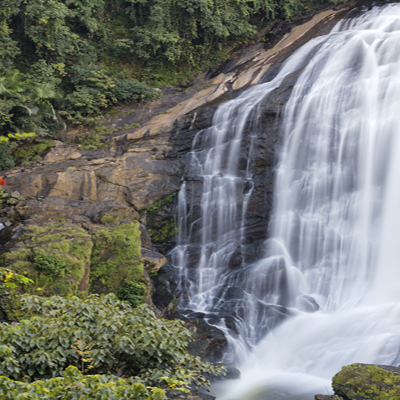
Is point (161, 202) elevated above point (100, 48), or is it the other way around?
point (100, 48)

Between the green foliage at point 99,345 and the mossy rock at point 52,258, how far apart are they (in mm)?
5804

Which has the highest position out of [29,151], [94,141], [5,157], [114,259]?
[94,141]

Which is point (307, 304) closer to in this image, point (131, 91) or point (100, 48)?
point (131, 91)

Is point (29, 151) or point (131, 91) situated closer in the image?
point (29, 151)

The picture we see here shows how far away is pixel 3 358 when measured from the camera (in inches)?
189

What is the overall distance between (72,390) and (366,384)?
20.6ft

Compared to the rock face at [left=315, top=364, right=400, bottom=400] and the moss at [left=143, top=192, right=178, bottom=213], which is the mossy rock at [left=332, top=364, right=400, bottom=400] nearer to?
the rock face at [left=315, top=364, right=400, bottom=400]

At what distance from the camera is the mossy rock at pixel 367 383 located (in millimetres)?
7688

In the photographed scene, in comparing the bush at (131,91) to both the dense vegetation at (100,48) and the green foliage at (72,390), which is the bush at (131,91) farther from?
the green foliage at (72,390)

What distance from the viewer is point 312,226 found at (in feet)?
51.3

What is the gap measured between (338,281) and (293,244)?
217 cm

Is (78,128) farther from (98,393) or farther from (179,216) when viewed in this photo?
(98,393)

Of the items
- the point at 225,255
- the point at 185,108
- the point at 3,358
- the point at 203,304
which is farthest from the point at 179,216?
the point at 3,358

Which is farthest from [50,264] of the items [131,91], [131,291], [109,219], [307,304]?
[131,91]
